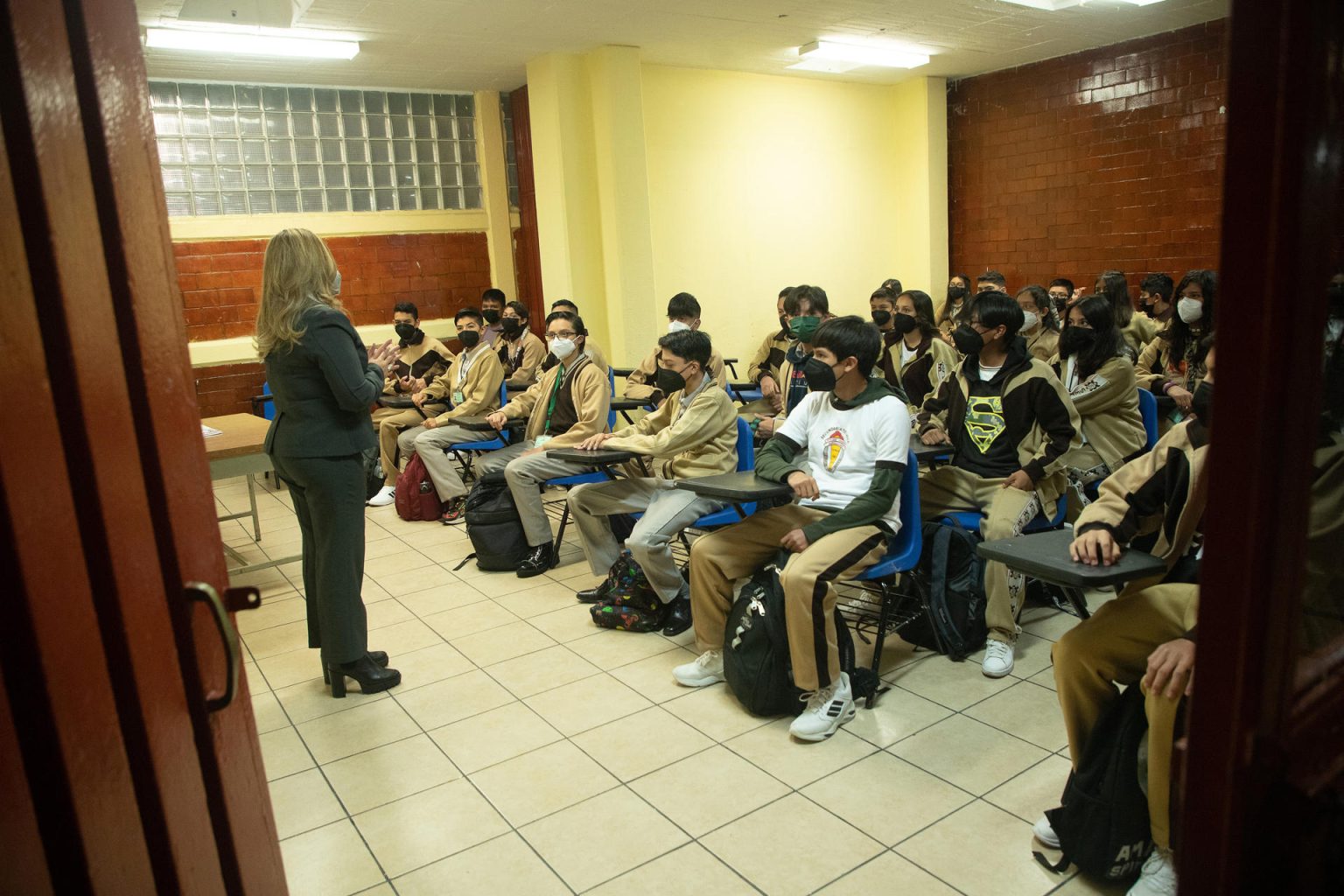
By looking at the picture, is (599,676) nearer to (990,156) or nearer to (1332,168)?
(1332,168)

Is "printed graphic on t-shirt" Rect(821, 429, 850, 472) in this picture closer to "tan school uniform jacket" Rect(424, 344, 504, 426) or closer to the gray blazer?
the gray blazer

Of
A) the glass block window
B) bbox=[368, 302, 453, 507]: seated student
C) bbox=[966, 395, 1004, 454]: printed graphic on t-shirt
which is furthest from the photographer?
the glass block window

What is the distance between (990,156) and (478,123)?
4.73 metres

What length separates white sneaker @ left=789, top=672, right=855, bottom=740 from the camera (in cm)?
284

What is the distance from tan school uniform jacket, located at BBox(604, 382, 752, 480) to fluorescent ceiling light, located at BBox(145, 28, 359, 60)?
4.14 meters

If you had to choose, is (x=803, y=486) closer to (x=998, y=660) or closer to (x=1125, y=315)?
(x=998, y=660)

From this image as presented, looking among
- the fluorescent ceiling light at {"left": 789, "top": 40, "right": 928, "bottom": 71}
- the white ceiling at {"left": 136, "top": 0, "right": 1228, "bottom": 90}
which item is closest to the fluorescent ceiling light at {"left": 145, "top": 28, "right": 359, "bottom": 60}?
the white ceiling at {"left": 136, "top": 0, "right": 1228, "bottom": 90}

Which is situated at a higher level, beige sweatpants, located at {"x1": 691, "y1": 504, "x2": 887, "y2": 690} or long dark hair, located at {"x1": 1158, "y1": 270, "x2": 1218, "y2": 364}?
long dark hair, located at {"x1": 1158, "y1": 270, "x2": 1218, "y2": 364}

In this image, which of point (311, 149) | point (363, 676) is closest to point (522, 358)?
point (311, 149)

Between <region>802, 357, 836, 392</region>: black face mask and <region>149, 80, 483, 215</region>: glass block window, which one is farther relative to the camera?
<region>149, 80, 483, 215</region>: glass block window

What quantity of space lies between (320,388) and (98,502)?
2250mm

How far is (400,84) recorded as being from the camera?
7887 millimetres

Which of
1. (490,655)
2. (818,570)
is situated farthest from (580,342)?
(818,570)

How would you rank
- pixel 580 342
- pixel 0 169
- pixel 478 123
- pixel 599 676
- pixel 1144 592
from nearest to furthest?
pixel 0 169, pixel 1144 592, pixel 599 676, pixel 580 342, pixel 478 123
